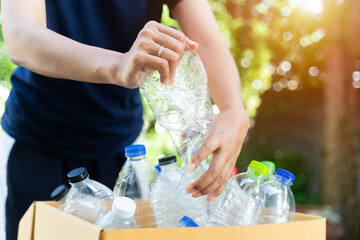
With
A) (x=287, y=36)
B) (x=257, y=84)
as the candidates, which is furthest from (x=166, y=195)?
(x=257, y=84)

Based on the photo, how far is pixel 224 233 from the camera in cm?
81

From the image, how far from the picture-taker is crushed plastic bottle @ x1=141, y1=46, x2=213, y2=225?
1.21 metres

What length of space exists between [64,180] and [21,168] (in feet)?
0.49

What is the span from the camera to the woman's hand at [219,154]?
1.03 metres

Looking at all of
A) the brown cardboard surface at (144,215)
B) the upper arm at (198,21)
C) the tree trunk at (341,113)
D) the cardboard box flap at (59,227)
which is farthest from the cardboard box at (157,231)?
the tree trunk at (341,113)

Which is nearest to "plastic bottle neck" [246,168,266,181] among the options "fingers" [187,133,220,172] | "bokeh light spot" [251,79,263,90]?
"fingers" [187,133,220,172]

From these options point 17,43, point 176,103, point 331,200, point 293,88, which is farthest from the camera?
point 293,88

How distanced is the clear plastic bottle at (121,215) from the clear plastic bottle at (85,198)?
116mm

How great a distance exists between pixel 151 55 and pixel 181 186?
488mm

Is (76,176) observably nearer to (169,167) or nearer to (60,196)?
(60,196)

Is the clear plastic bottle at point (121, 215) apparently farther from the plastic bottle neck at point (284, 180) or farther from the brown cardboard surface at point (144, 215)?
the plastic bottle neck at point (284, 180)

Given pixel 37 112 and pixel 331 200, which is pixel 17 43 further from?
pixel 331 200

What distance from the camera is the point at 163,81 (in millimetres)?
858

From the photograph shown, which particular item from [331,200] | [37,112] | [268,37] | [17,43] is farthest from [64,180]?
[268,37]
